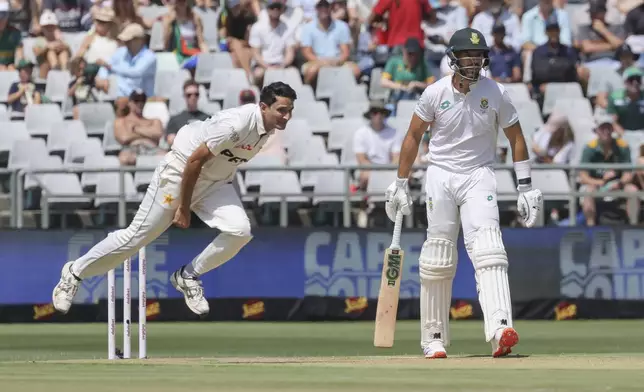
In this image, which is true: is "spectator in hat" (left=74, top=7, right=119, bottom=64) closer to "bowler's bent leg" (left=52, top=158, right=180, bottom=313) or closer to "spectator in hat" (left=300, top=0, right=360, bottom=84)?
"spectator in hat" (left=300, top=0, right=360, bottom=84)

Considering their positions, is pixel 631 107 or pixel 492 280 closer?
pixel 492 280

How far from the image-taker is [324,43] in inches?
822

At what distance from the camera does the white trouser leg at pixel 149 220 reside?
38.3ft

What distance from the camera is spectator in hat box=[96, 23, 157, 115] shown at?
20.3m

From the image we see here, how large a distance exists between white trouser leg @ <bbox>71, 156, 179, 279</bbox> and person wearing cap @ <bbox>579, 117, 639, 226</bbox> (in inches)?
278

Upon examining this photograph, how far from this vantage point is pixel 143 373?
918 cm

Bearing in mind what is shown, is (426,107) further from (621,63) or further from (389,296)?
(621,63)

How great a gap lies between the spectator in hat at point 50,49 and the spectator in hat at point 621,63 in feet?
24.8

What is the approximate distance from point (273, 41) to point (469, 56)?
10.3 metres

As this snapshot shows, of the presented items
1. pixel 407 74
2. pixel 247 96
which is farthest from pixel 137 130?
pixel 407 74

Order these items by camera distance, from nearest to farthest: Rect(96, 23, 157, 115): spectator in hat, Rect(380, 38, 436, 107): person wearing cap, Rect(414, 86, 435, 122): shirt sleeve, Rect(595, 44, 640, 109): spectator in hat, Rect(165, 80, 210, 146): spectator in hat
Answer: Rect(414, 86, 435, 122): shirt sleeve < Rect(165, 80, 210, 146): spectator in hat < Rect(380, 38, 436, 107): person wearing cap < Rect(595, 44, 640, 109): spectator in hat < Rect(96, 23, 157, 115): spectator in hat

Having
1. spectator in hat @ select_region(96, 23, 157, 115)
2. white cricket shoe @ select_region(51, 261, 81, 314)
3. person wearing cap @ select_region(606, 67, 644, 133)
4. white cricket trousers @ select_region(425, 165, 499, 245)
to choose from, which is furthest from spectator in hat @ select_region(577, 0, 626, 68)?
white cricket shoe @ select_region(51, 261, 81, 314)

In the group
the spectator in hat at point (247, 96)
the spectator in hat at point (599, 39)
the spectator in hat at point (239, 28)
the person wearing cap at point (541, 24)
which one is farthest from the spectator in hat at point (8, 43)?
the spectator in hat at point (599, 39)

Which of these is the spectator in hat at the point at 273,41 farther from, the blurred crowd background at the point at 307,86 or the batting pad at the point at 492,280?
the batting pad at the point at 492,280
